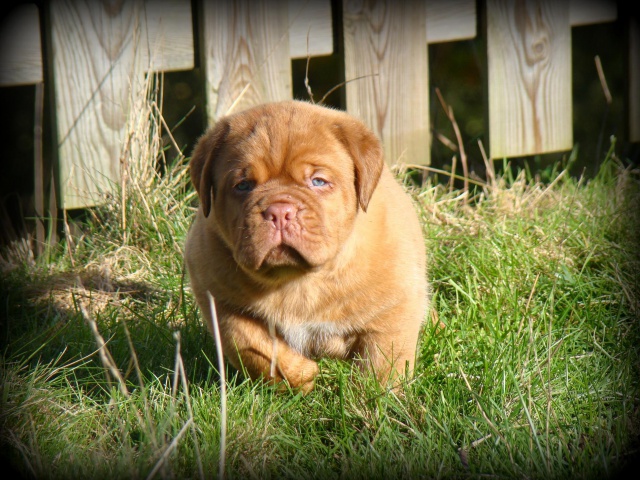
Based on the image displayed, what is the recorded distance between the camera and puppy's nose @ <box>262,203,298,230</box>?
2924mm

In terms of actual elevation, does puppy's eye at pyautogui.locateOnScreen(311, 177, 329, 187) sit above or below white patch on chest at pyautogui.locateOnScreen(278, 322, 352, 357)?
above

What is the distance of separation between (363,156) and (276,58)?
194 centimetres

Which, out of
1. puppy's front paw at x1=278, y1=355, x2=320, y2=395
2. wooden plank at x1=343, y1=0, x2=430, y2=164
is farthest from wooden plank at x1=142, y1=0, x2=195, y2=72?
puppy's front paw at x1=278, y1=355, x2=320, y2=395

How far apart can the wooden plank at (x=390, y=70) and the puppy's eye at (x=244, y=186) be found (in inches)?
83.9

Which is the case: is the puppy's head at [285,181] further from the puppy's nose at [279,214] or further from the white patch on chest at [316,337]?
the white patch on chest at [316,337]

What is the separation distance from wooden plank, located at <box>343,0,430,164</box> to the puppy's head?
1811 mm

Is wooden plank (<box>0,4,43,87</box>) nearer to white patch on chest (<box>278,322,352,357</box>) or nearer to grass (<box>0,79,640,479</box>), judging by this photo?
grass (<box>0,79,640,479</box>)

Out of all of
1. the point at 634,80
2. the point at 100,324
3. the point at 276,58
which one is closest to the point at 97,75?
the point at 276,58

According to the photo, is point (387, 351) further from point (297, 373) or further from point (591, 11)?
point (591, 11)

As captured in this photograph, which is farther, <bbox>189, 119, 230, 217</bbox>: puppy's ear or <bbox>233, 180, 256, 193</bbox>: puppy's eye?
<bbox>189, 119, 230, 217</bbox>: puppy's ear

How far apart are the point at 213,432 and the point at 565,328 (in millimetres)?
1708

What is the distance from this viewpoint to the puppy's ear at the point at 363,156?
3188 mm

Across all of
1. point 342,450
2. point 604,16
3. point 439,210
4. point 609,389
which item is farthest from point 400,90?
point 342,450

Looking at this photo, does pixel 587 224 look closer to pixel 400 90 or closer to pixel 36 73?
pixel 400 90
